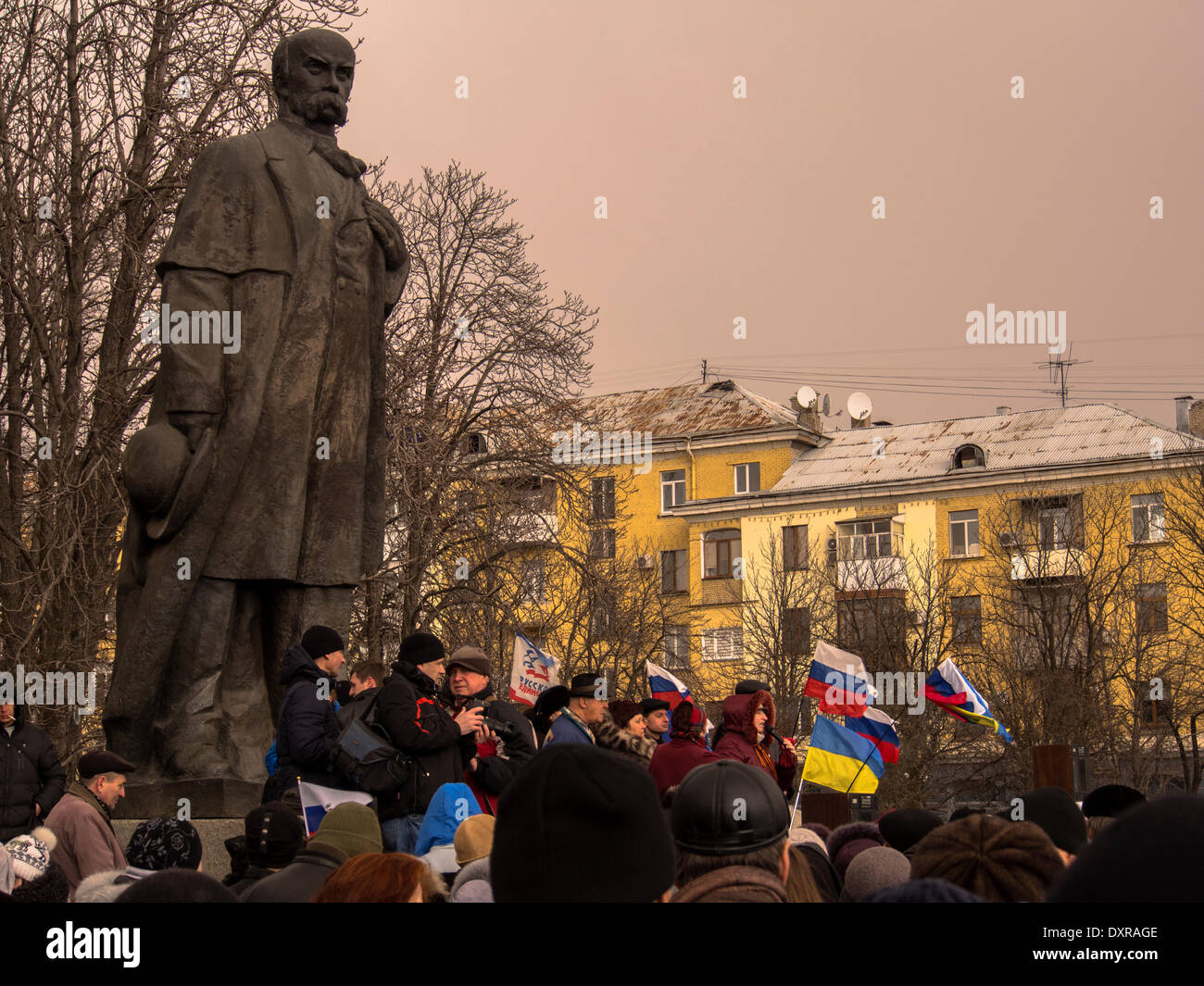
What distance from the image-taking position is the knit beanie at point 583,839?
2799 millimetres

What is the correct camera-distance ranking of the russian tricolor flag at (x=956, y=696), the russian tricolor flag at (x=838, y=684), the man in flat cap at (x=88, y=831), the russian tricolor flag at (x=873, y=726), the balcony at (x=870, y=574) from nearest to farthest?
the man in flat cap at (x=88, y=831)
the russian tricolor flag at (x=873, y=726)
the russian tricolor flag at (x=838, y=684)
the russian tricolor flag at (x=956, y=696)
the balcony at (x=870, y=574)

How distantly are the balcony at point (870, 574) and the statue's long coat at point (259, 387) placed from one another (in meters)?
41.6

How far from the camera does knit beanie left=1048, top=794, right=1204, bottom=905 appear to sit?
6.21 ft

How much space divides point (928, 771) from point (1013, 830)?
36188 millimetres

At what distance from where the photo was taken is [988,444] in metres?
57.0

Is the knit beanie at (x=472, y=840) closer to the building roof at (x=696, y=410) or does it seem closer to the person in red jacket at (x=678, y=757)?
the person in red jacket at (x=678, y=757)

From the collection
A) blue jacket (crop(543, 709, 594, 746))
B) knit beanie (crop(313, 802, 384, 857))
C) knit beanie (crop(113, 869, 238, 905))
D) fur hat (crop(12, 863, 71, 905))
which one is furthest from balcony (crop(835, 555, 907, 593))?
knit beanie (crop(113, 869, 238, 905))

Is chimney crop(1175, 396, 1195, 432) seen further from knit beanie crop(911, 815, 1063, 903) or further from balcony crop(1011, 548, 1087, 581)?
knit beanie crop(911, 815, 1063, 903)

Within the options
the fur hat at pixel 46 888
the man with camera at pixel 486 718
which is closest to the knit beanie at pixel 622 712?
the man with camera at pixel 486 718

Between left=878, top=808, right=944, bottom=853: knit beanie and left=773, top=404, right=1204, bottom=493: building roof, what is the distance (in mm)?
46419

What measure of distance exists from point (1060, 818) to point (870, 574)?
46.2 metres

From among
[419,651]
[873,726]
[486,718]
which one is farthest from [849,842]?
[873,726]

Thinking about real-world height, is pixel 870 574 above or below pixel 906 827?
above

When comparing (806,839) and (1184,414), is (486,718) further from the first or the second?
(1184,414)
